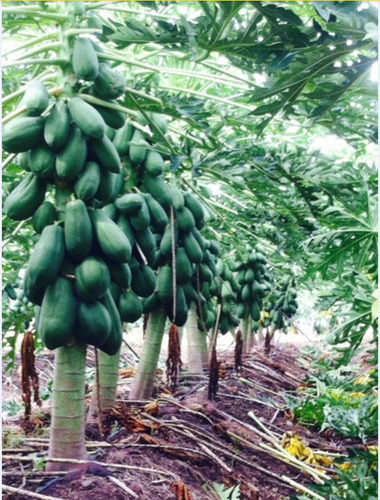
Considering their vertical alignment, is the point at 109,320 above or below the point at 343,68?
below

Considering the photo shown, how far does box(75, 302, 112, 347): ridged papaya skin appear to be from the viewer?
82.7 inches

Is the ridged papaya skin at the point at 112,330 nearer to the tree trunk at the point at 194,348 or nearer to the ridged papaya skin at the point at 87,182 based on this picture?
the ridged papaya skin at the point at 87,182

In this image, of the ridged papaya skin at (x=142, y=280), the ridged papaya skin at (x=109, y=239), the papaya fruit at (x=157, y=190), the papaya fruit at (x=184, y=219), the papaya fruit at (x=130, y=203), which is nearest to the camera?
the ridged papaya skin at (x=109, y=239)

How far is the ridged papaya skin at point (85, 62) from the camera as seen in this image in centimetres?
→ 211

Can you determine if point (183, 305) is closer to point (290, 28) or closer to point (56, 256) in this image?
point (56, 256)

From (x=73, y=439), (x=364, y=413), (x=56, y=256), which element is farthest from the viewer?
(x=364, y=413)

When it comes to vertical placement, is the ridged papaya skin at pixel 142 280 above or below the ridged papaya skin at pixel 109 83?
below

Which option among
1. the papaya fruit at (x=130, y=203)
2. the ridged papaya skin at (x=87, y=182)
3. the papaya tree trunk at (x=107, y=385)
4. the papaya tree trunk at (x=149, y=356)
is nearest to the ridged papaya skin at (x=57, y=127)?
the ridged papaya skin at (x=87, y=182)

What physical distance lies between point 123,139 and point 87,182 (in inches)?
30.1

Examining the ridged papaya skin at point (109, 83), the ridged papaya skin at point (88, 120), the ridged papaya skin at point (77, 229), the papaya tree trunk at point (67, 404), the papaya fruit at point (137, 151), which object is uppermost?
the ridged papaya skin at point (109, 83)

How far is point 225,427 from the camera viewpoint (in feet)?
11.5

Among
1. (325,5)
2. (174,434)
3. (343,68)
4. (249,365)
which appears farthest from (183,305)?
(249,365)

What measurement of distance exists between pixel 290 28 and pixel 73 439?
1637 mm

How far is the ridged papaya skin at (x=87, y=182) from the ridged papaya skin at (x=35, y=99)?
25 centimetres
